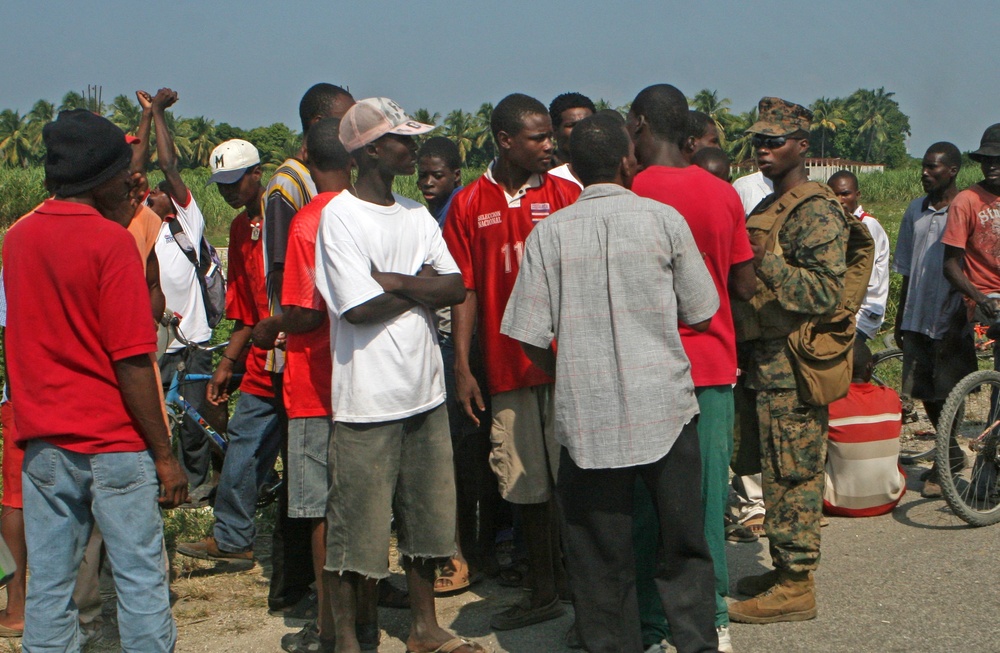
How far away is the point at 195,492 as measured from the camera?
6.58 metres

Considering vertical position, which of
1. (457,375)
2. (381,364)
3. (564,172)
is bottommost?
(457,375)

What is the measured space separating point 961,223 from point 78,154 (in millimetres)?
5143

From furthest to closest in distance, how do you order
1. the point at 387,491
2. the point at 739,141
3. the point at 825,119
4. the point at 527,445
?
the point at 825,119, the point at 739,141, the point at 527,445, the point at 387,491

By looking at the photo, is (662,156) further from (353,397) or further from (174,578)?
A: (174,578)

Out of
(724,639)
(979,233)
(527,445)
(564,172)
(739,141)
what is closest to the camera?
(724,639)

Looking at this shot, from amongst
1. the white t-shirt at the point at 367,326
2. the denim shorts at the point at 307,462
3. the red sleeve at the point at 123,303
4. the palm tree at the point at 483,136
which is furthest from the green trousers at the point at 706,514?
the palm tree at the point at 483,136

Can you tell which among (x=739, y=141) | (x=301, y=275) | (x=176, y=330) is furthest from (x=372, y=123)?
(x=739, y=141)

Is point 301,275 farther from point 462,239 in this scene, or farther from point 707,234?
point 707,234

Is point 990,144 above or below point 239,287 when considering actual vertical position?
above

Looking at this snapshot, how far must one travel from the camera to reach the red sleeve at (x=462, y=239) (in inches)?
184

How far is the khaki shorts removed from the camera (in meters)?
4.54

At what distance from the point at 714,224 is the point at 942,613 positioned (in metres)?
2.15

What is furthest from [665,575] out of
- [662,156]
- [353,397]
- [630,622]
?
[662,156]

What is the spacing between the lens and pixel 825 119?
11188cm
